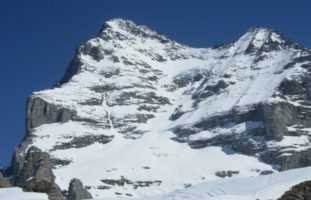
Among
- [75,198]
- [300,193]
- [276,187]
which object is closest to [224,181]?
[276,187]

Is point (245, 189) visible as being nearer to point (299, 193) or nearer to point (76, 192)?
point (299, 193)

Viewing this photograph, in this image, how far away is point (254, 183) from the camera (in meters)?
39.8

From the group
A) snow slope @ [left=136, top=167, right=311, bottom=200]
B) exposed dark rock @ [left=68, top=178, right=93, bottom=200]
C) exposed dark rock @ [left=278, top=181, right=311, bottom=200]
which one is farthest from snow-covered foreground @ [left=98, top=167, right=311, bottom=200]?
exposed dark rock @ [left=68, top=178, right=93, bottom=200]

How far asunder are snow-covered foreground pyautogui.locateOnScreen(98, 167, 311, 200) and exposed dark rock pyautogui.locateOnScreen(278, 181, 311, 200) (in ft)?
3.95

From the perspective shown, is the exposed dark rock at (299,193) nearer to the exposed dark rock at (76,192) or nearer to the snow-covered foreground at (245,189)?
the snow-covered foreground at (245,189)

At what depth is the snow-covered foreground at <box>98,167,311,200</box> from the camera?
35875 mm

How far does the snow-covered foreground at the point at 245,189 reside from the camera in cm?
3588

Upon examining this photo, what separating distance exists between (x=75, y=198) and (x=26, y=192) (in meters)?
126

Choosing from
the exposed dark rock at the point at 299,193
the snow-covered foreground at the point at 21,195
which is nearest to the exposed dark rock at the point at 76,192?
the snow-covered foreground at the point at 21,195

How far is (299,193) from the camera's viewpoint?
1313 inches

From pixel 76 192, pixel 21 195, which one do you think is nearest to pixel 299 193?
pixel 21 195

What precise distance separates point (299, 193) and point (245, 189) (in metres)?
5.53

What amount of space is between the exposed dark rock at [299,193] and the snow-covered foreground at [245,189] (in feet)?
3.95

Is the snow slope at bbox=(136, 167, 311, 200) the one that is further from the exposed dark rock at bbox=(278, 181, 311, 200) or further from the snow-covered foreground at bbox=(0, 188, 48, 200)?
the snow-covered foreground at bbox=(0, 188, 48, 200)
